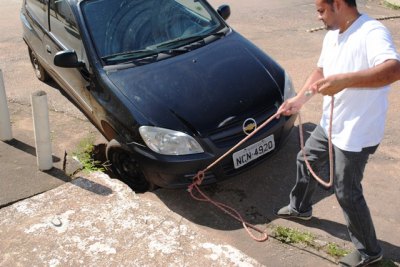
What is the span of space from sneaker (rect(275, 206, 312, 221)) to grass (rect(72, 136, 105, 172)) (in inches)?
71.2

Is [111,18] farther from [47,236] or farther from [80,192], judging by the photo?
[47,236]

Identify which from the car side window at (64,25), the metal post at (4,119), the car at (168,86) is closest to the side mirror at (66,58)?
the car at (168,86)

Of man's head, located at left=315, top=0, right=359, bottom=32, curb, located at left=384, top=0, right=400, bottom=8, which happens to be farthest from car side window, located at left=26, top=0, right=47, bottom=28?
curb, located at left=384, top=0, right=400, bottom=8

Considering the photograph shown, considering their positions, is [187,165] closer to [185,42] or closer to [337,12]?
[185,42]

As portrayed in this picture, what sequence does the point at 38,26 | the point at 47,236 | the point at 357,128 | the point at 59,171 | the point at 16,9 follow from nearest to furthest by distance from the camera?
the point at 357,128 → the point at 47,236 → the point at 59,171 → the point at 38,26 → the point at 16,9

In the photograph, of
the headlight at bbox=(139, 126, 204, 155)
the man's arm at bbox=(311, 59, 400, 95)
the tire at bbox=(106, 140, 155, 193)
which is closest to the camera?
the man's arm at bbox=(311, 59, 400, 95)

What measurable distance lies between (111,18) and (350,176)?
9.63 ft

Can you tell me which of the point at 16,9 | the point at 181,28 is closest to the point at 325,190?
the point at 181,28

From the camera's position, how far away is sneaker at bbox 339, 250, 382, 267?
3.30m

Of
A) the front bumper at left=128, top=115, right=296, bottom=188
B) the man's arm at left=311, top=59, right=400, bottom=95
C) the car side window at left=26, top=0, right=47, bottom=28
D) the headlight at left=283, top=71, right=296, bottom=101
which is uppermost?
the man's arm at left=311, top=59, right=400, bottom=95

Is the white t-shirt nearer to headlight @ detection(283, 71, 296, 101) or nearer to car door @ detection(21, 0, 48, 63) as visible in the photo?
headlight @ detection(283, 71, 296, 101)

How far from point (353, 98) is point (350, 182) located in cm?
59

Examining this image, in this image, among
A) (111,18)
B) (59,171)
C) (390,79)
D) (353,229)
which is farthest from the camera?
(111,18)

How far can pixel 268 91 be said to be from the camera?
429 centimetres
